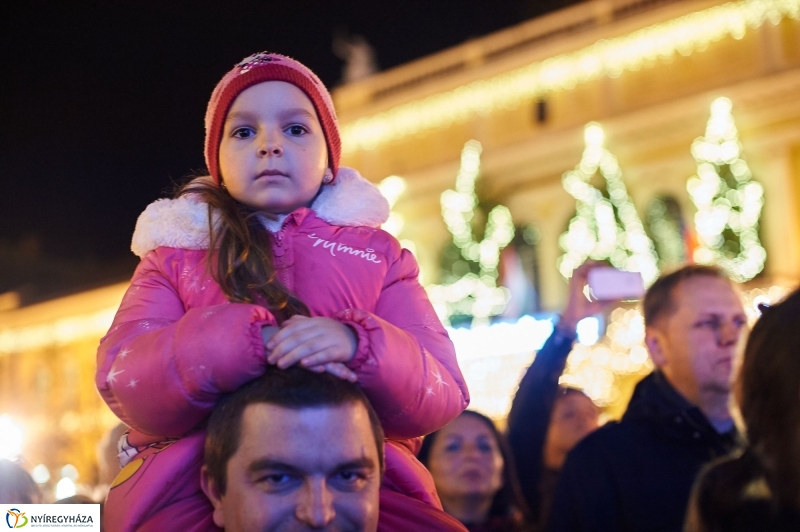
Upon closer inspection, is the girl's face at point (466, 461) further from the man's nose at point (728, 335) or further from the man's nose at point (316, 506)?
Answer: the man's nose at point (316, 506)

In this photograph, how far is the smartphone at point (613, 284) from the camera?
392 cm

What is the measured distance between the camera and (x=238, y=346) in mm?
1692

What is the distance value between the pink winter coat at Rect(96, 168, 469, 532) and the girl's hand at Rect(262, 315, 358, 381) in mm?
23

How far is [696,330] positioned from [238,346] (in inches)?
84.5

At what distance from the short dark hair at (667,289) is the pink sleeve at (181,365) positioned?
212 cm

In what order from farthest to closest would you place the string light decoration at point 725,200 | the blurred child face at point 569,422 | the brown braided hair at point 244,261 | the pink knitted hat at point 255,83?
the string light decoration at point 725,200, the blurred child face at point 569,422, the pink knitted hat at point 255,83, the brown braided hair at point 244,261

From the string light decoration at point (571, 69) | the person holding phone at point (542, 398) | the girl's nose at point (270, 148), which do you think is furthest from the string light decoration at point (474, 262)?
the girl's nose at point (270, 148)

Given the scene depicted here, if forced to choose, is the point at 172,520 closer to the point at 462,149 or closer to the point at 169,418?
the point at 169,418

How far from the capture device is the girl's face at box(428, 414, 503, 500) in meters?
3.99

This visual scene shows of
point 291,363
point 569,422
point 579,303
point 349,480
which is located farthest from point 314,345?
point 569,422

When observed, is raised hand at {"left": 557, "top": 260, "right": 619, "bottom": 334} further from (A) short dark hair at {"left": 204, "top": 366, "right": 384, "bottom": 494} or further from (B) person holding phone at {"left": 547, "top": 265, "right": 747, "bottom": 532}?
(A) short dark hair at {"left": 204, "top": 366, "right": 384, "bottom": 494}

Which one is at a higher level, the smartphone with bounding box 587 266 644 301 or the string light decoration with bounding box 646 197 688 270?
the string light decoration with bounding box 646 197 688 270

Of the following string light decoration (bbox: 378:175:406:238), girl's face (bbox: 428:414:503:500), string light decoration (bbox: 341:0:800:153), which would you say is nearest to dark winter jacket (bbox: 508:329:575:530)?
girl's face (bbox: 428:414:503:500)

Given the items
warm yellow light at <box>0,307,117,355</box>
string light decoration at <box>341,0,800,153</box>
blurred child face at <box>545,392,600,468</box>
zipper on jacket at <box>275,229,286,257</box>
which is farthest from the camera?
warm yellow light at <box>0,307,117,355</box>
